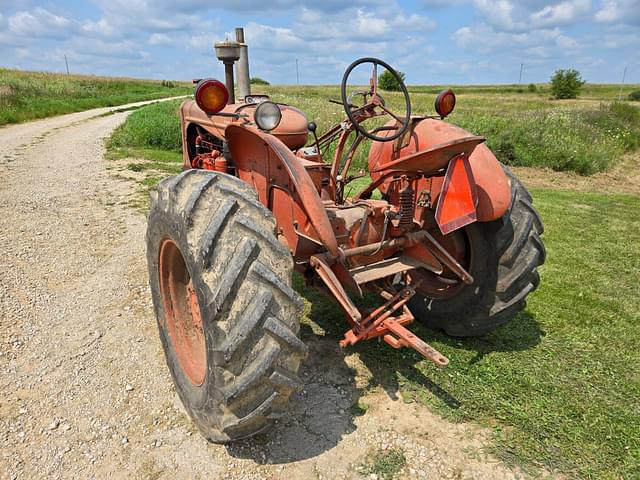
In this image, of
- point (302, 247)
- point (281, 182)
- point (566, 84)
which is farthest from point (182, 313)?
point (566, 84)

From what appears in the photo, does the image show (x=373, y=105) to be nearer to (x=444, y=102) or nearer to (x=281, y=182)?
(x=444, y=102)

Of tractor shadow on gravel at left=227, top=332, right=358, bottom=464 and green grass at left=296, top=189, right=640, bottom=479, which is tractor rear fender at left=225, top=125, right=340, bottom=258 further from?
green grass at left=296, top=189, right=640, bottom=479

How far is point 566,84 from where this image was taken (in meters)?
43.5

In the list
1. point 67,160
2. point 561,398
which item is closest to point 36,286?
point 561,398

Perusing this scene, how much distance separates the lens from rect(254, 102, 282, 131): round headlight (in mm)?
2695

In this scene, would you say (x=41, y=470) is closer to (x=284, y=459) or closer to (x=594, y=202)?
(x=284, y=459)

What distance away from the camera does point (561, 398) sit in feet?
9.09

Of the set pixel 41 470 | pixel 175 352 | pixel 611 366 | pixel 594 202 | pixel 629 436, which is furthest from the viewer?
pixel 594 202

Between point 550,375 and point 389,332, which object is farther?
point 550,375

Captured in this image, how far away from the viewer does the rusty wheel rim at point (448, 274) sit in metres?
3.07

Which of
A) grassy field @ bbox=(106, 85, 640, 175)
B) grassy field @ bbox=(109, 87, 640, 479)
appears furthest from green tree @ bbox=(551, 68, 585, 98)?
grassy field @ bbox=(109, 87, 640, 479)

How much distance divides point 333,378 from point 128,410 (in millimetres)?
1251

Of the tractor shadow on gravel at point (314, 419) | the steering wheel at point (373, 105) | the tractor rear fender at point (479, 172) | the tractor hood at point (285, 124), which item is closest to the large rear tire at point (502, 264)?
the tractor rear fender at point (479, 172)

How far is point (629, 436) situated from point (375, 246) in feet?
5.70
